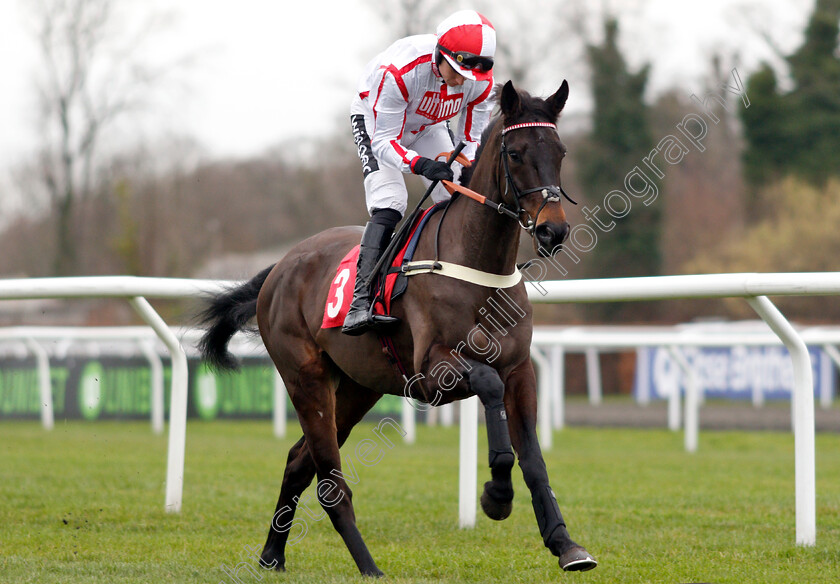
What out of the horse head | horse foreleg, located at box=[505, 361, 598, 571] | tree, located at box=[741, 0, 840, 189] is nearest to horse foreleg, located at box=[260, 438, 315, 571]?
horse foreleg, located at box=[505, 361, 598, 571]

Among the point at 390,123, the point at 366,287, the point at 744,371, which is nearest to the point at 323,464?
the point at 366,287

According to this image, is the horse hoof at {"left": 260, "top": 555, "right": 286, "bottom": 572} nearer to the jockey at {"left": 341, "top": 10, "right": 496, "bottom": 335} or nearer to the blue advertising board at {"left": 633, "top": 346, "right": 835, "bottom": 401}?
the jockey at {"left": 341, "top": 10, "right": 496, "bottom": 335}

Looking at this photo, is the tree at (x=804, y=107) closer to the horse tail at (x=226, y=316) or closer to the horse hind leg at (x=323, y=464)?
the horse tail at (x=226, y=316)

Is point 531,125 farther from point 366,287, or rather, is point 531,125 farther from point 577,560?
point 577,560

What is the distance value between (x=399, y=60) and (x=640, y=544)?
251cm

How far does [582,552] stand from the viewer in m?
3.40

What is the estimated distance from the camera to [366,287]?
4375mm

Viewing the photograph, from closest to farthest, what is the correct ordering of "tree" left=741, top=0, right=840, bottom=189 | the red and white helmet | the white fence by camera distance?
the red and white helmet → the white fence → "tree" left=741, top=0, right=840, bottom=189

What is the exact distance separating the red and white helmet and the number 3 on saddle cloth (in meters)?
0.59

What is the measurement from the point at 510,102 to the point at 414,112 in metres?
0.80

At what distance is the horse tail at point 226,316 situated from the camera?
5.50m

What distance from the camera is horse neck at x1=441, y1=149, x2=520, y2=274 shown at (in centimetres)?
402

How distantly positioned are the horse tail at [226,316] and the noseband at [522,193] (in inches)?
78.7

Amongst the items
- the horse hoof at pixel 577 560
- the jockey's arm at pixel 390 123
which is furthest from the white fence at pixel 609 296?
the horse hoof at pixel 577 560
